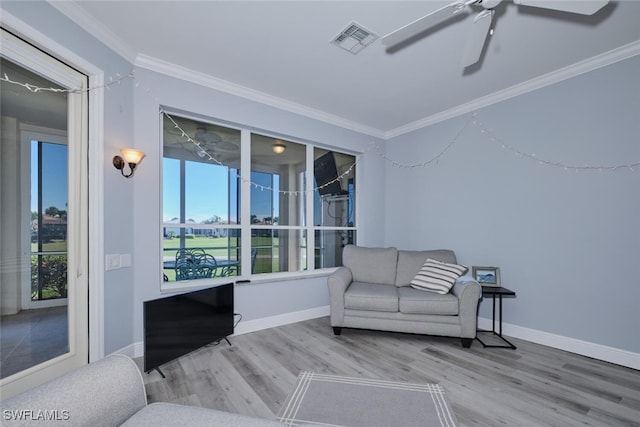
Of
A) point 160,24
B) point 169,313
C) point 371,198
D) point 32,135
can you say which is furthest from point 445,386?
point 160,24

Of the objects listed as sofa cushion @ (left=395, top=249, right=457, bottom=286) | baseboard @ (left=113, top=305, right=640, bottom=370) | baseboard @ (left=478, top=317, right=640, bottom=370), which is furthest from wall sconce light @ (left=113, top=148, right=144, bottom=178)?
baseboard @ (left=478, top=317, right=640, bottom=370)

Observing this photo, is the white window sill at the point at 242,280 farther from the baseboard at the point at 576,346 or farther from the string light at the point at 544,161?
the string light at the point at 544,161

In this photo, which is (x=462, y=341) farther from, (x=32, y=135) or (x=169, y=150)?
(x=32, y=135)

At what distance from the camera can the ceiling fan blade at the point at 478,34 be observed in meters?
1.67

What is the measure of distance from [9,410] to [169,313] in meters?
1.54

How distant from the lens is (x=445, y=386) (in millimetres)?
2143

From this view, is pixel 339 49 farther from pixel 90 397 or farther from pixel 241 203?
pixel 90 397

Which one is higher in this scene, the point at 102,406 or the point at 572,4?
the point at 572,4

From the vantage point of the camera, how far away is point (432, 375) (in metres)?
2.30

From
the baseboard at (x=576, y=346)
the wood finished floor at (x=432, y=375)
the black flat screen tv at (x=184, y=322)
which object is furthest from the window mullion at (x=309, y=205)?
the baseboard at (x=576, y=346)

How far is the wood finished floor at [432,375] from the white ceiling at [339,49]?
2.80m

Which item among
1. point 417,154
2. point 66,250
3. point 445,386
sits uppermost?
point 417,154

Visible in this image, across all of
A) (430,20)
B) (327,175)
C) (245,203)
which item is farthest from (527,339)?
(245,203)

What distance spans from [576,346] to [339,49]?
3.61 metres
